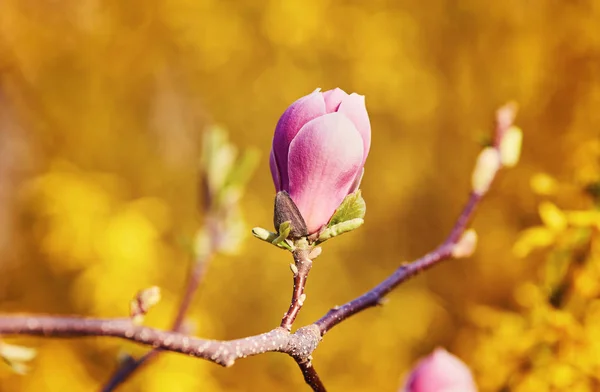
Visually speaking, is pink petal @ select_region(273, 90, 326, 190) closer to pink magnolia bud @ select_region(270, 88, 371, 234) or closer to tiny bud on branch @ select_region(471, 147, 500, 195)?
pink magnolia bud @ select_region(270, 88, 371, 234)

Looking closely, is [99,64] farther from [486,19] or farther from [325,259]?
[486,19]

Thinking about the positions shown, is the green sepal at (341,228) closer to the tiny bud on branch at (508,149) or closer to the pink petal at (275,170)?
the pink petal at (275,170)

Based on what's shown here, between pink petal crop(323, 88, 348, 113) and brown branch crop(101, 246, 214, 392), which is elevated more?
pink petal crop(323, 88, 348, 113)

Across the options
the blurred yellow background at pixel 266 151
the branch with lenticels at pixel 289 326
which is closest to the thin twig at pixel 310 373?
the branch with lenticels at pixel 289 326

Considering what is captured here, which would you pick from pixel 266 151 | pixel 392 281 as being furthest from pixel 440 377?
pixel 266 151

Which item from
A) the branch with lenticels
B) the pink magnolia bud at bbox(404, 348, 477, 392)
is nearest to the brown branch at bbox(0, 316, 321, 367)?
the branch with lenticels

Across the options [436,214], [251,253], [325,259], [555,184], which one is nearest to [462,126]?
[436,214]

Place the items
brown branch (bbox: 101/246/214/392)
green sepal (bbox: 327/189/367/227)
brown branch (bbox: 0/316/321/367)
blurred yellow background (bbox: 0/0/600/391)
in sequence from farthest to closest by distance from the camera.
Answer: blurred yellow background (bbox: 0/0/600/391), brown branch (bbox: 101/246/214/392), green sepal (bbox: 327/189/367/227), brown branch (bbox: 0/316/321/367)
